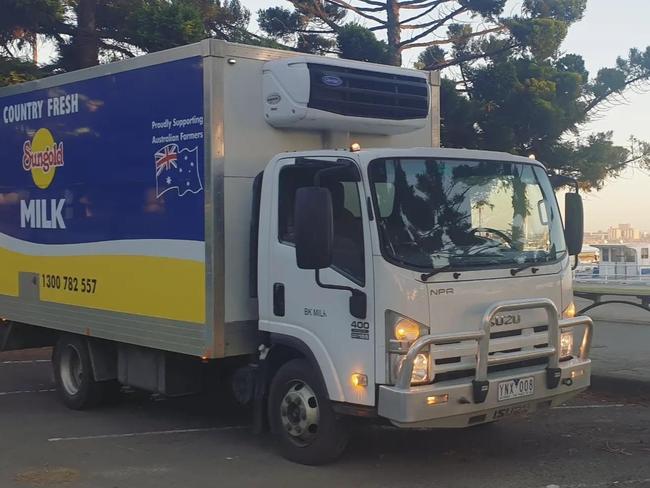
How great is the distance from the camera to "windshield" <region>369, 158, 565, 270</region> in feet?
20.4

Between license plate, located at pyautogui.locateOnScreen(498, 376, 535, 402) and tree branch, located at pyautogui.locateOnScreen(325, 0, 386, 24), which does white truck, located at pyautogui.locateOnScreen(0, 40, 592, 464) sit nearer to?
license plate, located at pyautogui.locateOnScreen(498, 376, 535, 402)

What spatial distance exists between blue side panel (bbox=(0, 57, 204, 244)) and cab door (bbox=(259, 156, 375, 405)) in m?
0.70

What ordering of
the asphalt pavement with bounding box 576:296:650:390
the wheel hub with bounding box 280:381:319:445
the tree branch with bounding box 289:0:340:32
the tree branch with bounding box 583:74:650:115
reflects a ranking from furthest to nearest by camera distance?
the tree branch with bounding box 583:74:650:115 → the tree branch with bounding box 289:0:340:32 → the asphalt pavement with bounding box 576:296:650:390 → the wheel hub with bounding box 280:381:319:445

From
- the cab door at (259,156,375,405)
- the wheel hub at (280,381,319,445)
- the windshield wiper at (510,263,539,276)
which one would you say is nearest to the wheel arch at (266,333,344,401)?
the cab door at (259,156,375,405)

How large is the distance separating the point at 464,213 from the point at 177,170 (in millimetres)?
2475

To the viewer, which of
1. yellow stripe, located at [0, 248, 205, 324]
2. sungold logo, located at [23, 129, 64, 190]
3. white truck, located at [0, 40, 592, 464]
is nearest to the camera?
white truck, located at [0, 40, 592, 464]

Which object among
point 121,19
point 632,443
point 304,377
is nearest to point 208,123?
point 304,377

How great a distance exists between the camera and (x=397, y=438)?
308 inches

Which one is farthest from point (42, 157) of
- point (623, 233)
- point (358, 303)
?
point (623, 233)

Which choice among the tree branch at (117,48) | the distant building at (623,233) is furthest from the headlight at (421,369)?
the distant building at (623,233)

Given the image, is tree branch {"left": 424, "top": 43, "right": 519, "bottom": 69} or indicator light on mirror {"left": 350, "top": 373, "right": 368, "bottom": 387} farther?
tree branch {"left": 424, "top": 43, "right": 519, "bottom": 69}

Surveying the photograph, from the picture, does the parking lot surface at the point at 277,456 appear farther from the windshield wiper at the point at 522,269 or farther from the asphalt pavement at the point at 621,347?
the asphalt pavement at the point at 621,347

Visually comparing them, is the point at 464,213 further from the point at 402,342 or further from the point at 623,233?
the point at 623,233

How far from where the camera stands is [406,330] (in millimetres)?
6008
